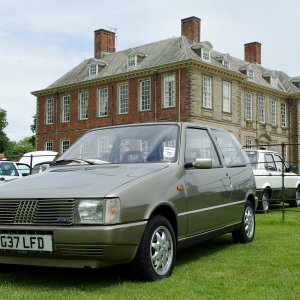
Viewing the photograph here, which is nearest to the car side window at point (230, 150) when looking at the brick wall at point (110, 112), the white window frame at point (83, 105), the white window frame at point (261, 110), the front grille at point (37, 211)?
the front grille at point (37, 211)

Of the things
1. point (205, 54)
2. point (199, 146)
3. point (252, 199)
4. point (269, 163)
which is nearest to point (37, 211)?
point (199, 146)

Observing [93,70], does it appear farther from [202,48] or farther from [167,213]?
[167,213]

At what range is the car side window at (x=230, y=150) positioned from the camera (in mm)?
7680

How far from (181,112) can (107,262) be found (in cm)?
3427

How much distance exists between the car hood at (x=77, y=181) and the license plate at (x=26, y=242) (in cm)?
40

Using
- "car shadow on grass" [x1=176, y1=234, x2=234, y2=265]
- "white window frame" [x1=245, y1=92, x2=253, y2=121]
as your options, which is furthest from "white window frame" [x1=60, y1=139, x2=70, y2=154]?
"car shadow on grass" [x1=176, y1=234, x2=234, y2=265]

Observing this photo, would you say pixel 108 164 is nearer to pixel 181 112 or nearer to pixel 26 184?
pixel 26 184

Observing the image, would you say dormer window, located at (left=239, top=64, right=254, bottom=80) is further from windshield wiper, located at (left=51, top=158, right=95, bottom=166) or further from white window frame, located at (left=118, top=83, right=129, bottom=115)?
windshield wiper, located at (left=51, top=158, right=95, bottom=166)

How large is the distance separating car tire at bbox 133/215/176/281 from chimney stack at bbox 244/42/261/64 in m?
50.5

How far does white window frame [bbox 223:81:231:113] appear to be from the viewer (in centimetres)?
4234

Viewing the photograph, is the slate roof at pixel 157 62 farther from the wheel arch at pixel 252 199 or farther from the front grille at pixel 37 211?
the front grille at pixel 37 211

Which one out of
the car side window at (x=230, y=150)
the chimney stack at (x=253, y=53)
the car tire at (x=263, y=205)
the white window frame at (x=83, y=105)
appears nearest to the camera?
the car side window at (x=230, y=150)

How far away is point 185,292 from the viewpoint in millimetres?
4977

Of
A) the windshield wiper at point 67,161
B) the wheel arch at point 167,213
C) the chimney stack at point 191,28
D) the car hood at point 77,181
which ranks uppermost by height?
the chimney stack at point 191,28
